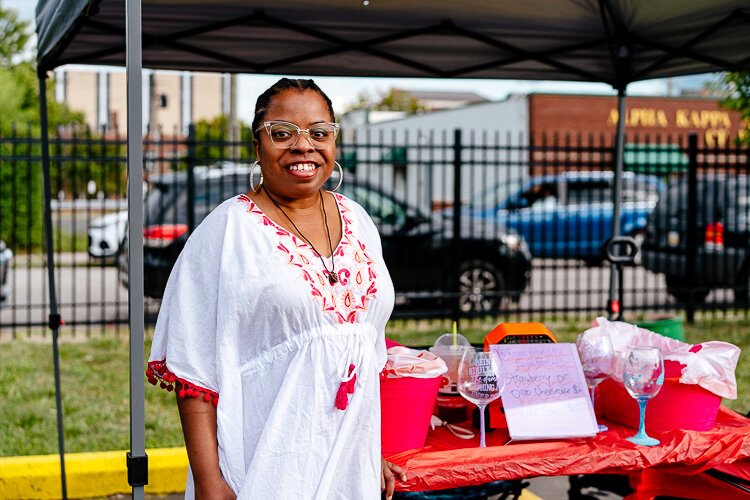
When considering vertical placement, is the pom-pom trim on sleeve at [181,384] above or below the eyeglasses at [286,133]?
below

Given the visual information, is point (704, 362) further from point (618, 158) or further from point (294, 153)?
point (618, 158)

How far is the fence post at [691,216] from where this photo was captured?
963 cm

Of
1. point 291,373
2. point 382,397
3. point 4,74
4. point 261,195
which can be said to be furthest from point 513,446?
point 4,74

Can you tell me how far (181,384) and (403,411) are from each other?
32.2 inches

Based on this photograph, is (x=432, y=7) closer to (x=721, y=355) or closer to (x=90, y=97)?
(x=721, y=355)

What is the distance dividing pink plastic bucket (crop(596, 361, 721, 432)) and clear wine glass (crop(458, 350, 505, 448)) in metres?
0.52

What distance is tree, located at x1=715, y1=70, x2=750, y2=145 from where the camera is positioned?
7.46 m

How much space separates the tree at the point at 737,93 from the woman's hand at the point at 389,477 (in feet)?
19.6

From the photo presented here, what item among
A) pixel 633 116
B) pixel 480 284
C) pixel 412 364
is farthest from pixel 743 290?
pixel 633 116

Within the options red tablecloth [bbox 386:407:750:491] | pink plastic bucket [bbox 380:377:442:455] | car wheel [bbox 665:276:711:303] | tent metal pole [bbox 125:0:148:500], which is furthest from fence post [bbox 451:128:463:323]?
tent metal pole [bbox 125:0:148:500]

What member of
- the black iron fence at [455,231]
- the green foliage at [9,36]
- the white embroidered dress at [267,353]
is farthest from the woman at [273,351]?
the green foliage at [9,36]

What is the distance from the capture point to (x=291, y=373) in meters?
2.00

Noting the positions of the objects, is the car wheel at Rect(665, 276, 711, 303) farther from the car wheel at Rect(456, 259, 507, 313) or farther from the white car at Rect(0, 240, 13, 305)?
the white car at Rect(0, 240, 13, 305)

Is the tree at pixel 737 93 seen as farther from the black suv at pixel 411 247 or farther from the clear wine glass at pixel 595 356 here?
the clear wine glass at pixel 595 356
